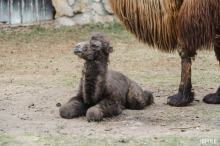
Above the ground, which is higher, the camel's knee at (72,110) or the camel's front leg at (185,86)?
the camel's front leg at (185,86)

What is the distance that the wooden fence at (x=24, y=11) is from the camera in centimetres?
1199

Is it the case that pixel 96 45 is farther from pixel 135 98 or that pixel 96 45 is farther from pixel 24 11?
pixel 24 11

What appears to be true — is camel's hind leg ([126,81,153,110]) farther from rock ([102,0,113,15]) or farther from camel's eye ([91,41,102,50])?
rock ([102,0,113,15])

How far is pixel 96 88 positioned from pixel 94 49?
0.36 m

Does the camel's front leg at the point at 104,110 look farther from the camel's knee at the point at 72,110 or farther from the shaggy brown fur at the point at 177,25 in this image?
the shaggy brown fur at the point at 177,25

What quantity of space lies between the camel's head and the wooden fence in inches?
245

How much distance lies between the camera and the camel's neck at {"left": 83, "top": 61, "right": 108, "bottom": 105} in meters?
5.96

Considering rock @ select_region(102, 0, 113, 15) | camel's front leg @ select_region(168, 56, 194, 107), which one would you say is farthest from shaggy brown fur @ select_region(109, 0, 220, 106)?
rock @ select_region(102, 0, 113, 15)

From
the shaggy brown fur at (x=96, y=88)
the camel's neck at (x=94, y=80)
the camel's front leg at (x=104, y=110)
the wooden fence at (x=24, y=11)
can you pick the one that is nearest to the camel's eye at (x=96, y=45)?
the shaggy brown fur at (x=96, y=88)

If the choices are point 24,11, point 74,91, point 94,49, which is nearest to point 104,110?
point 94,49

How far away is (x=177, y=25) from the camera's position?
6551 millimetres

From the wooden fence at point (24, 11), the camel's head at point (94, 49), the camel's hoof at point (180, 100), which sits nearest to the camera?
the camel's head at point (94, 49)

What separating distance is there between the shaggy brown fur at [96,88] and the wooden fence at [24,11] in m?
5.98

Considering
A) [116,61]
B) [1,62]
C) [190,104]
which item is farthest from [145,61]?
[190,104]
